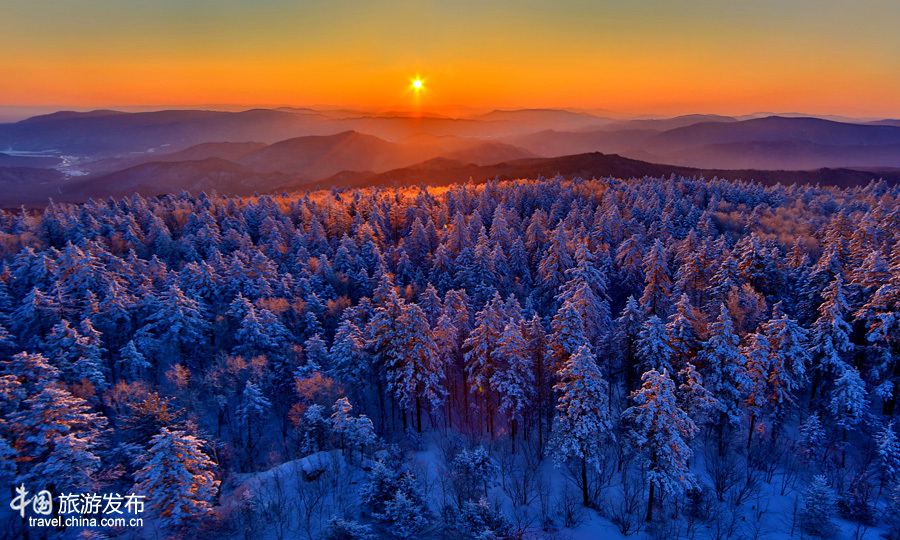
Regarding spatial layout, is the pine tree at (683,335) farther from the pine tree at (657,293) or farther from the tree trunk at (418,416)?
the tree trunk at (418,416)

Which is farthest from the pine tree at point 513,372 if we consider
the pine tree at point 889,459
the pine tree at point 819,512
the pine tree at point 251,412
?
the pine tree at point 889,459

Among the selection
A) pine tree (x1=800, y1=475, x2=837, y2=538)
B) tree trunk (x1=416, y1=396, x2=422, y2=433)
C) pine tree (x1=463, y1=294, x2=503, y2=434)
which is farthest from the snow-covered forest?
tree trunk (x1=416, y1=396, x2=422, y2=433)

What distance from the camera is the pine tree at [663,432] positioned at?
25719 millimetres

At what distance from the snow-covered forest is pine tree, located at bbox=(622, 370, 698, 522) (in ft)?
0.45

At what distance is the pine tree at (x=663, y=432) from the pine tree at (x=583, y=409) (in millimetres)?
2445

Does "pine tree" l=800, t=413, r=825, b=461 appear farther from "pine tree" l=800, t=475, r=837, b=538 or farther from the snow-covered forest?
"pine tree" l=800, t=475, r=837, b=538

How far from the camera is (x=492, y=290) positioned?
53.8 m

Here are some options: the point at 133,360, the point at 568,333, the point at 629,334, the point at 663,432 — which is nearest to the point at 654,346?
the point at 629,334

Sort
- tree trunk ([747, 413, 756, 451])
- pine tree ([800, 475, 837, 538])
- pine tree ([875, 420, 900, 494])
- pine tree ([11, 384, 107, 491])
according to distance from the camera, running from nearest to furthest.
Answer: pine tree ([11, 384, 107, 491])
pine tree ([800, 475, 837, 538])
pine tree ([875, 420, 900, 494])
tree trunk ([747, 413, 756, 451])

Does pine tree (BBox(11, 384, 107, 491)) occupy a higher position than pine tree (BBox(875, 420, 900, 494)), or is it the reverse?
pine tree (BBox(11, 384, 107, 491))

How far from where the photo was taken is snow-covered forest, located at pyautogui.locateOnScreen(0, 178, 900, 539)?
27859 millimetres

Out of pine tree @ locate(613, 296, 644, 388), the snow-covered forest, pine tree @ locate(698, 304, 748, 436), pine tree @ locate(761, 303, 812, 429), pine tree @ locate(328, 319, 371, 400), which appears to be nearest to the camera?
the snow-covered forest

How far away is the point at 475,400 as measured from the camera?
44.5 m

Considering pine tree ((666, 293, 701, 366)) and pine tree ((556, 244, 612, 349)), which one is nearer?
pine tree ((666, 293, 701, 366))
